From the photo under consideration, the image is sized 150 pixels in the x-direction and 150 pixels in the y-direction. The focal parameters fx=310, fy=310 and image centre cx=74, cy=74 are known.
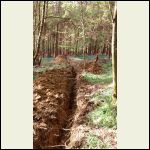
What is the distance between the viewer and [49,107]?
27.2 feet

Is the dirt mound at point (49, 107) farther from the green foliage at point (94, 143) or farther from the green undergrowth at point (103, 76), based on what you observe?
the green foliage at point (94, 143)

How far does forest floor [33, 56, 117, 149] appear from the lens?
6831 mm

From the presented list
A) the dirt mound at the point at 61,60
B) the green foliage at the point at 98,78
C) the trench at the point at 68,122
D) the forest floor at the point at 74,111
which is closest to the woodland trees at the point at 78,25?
the dirt mound at the point at 61,60

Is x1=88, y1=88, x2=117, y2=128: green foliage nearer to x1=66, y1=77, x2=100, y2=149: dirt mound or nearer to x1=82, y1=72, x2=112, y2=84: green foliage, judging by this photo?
x1=66, y1=77, x2=100, y2=149: dirt mound

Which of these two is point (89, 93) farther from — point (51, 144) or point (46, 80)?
point (51, 144)

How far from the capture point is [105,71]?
10.4 metres

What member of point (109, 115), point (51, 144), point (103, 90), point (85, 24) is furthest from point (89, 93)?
point (85, 24)

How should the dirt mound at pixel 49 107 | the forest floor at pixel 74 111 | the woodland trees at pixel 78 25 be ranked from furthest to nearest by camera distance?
the woodland trees at pixel 78 25 < the dirt mound at pixel 49 107 < the forest floor at pixel 74 111

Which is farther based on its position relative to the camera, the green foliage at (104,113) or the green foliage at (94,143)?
the green foliage at (104,113)

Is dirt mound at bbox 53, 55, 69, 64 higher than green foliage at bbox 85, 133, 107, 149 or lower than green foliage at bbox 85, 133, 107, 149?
higher

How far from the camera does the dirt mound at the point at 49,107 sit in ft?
23.6

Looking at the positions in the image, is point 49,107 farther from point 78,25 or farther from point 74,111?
point 78,25

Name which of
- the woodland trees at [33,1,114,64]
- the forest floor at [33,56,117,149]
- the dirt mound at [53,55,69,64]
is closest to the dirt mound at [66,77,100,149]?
the forest floor at [33,56,117,149]

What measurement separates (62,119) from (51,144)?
1144mm
